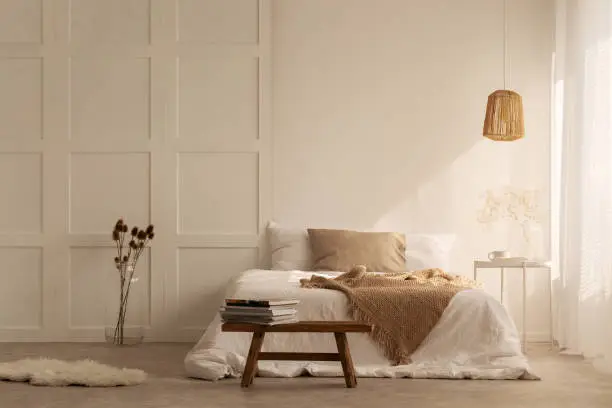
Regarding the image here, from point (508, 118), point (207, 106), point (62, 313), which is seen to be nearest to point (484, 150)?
point (508, 118)

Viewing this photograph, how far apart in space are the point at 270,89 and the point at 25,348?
2.50 metres

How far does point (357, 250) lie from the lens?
646 centimetres

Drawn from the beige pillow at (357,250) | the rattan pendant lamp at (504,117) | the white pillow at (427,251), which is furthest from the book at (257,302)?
the rattan pendant lamp at (504,117)

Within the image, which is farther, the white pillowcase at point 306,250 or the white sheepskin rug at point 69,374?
the white pillowcase at point 306,250

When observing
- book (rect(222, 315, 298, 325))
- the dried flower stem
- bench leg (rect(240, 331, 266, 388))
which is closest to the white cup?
book (rect(222, 315, 298, 325))

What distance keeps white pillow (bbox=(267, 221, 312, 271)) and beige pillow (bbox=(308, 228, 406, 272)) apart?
3.2 inches

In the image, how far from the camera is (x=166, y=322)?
6793 mm

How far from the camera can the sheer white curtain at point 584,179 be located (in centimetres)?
551

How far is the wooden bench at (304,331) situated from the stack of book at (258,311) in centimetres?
3

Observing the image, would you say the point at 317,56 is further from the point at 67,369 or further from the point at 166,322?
the point at 67,369

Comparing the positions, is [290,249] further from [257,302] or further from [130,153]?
[257,302]

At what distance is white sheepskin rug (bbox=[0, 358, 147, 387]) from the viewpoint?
16.0ft

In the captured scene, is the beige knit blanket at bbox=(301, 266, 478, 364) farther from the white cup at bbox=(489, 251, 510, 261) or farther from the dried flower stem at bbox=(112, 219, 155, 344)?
the dried flower stem at bbox=(112, 219, 155, 344)

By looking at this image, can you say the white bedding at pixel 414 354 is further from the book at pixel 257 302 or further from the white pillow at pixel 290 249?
the white pillow at pixel 290 249
